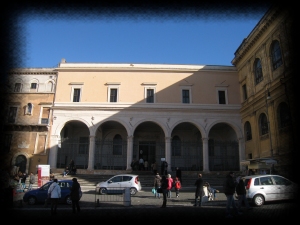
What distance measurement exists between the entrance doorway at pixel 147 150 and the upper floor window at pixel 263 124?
37.9 ft

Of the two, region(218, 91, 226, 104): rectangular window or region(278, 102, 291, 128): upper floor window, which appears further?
region(218, 91, 226, 104): rectangular window

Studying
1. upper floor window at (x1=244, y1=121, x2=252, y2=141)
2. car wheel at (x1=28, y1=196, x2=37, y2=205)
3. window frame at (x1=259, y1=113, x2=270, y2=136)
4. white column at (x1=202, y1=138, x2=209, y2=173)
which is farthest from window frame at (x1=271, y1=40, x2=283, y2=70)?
car wheel at (x1=28, y1=196, x2=37, y2=205)

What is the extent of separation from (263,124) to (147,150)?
40.9 ft

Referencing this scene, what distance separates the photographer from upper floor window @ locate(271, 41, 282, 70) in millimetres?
18438

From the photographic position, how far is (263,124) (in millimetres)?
21438

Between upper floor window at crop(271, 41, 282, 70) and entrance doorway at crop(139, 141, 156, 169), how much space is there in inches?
586

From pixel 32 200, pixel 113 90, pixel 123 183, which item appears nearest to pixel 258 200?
pixel 123 183

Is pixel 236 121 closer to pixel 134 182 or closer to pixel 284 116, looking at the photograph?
pixel 284 116

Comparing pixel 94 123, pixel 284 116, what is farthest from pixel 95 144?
pixel 284 116

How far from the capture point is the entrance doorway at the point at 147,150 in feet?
94.2

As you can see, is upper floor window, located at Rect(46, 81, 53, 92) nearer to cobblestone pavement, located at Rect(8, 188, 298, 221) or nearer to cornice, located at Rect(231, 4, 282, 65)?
cobblestone pavement, located at Rect(8, 188, 298, 221)

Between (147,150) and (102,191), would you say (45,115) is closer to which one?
(147,150)

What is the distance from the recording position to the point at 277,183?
454 inches

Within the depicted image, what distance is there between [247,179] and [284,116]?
8082 millimetres
